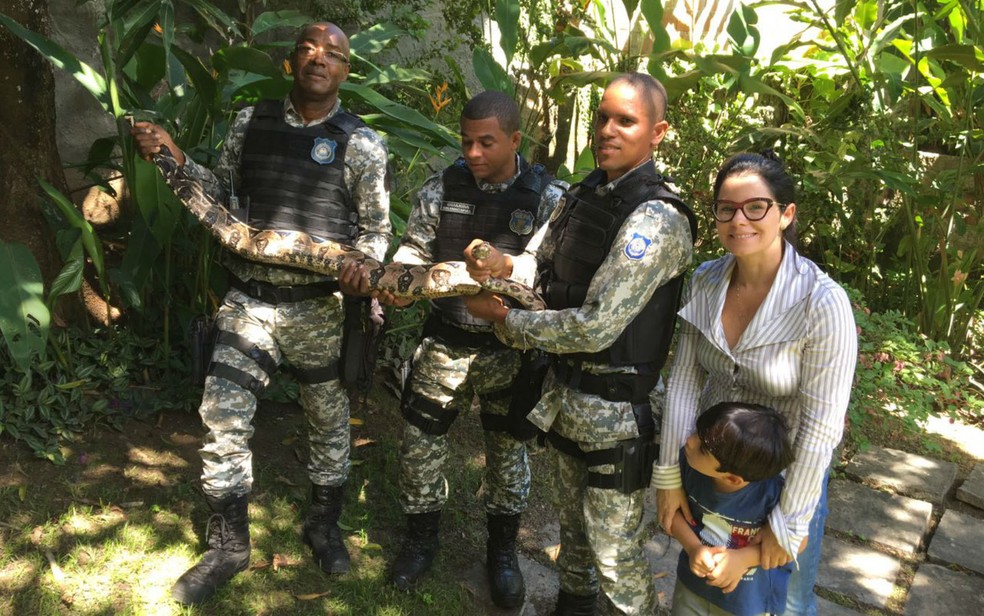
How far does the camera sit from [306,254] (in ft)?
10.7

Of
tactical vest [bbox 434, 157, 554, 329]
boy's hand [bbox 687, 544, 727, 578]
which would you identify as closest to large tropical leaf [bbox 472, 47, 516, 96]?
tactical vest [bbox 434, 157, 554, 329]

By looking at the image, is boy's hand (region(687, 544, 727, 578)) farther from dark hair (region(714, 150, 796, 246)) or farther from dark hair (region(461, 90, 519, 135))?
dark hair (region(461, 90, 519, 135))

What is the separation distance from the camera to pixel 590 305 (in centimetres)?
258

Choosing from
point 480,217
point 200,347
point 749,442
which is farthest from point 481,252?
point 200,347

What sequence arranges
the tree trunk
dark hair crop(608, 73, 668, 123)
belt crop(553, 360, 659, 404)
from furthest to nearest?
the tree trunk → belt crop(553, 360, 659, 404) → dark hair crop(608, 73, 668, 123)

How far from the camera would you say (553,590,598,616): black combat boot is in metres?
3.11

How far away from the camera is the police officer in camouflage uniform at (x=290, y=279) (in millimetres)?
3199

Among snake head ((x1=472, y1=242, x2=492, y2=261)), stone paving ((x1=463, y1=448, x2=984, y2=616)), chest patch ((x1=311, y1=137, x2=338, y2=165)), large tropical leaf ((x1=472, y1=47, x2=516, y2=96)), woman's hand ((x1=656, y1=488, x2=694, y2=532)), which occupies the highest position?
large tropical leaf ((x1=472, y1=47, x2=516, y2=96))

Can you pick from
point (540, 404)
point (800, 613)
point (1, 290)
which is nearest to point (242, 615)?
point (540, 404)

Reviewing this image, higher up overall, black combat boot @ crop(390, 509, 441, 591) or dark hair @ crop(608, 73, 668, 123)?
dark hair @ crop(608, 73, 668, 123)

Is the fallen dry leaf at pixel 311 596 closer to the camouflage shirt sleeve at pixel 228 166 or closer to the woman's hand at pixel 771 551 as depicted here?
the camouflage shirt sleeve at pixel 228 166

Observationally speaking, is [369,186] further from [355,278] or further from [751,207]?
[751,207]

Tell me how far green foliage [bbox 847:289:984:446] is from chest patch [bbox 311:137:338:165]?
3312 millimetres

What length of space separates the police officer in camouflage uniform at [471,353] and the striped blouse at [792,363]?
935 mm
